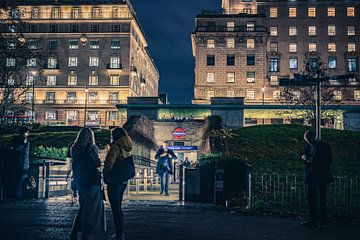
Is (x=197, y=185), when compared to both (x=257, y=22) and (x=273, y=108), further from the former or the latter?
(x=257, y=22)

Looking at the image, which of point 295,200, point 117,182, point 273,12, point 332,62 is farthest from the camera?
point 273,12

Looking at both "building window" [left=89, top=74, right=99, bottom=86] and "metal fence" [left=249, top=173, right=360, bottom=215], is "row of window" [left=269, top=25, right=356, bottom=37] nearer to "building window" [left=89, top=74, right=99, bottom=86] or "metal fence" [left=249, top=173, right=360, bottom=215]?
"building window" [left=89, top=74, right=99, bottom=86]

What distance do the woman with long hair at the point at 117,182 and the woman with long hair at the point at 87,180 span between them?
24 cm

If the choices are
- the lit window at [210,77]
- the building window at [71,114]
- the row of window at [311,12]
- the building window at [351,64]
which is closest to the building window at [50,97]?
the building window at [71,114]

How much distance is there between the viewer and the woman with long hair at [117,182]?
7812 millimetres

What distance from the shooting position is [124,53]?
270ft

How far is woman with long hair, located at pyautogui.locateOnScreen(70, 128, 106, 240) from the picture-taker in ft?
25.0

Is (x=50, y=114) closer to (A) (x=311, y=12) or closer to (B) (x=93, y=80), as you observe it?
(B) (x=93, y=80)

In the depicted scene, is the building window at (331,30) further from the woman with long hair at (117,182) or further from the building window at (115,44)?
the woman with long hair at (117,182)

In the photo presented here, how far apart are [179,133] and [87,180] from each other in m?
28.6

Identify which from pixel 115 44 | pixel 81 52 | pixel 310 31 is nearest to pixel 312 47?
pixel 310 31

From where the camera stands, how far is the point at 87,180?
7672mm

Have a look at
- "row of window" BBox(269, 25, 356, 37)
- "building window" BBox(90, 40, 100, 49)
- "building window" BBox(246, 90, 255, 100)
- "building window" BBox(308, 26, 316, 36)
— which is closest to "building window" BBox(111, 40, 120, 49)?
"building window" BBox(90, 40, 100, 49)

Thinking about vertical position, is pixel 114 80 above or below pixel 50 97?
above
